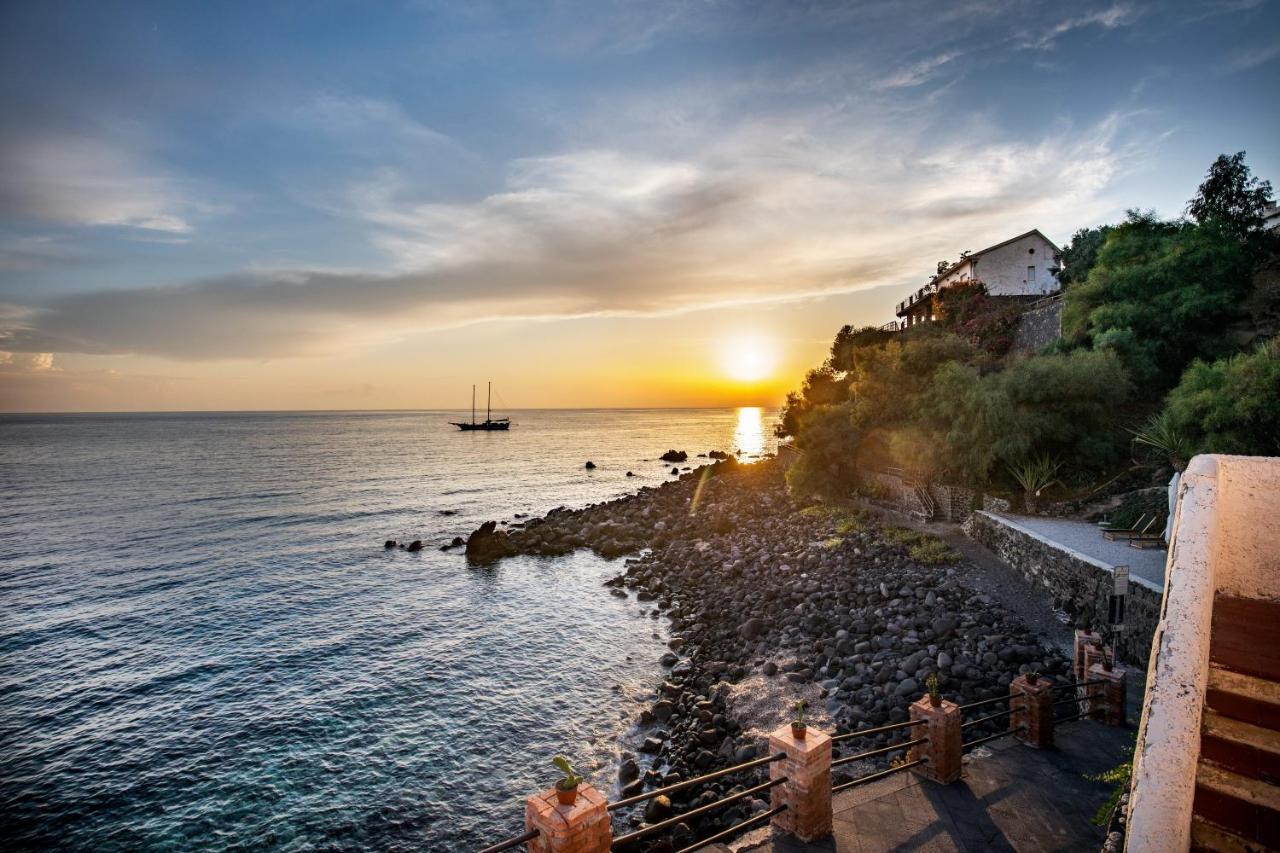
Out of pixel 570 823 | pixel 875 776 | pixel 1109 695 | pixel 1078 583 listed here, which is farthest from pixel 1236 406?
pixel 570 823

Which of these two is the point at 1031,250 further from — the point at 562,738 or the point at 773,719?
the point at 562,738

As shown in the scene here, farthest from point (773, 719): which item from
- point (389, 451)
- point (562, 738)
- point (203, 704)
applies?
point (389, 451)

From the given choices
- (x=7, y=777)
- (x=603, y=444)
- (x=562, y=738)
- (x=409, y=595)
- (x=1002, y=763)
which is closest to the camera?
(x=1002, y=763)

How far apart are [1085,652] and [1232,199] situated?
98.9 ft

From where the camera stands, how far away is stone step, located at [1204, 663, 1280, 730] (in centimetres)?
408

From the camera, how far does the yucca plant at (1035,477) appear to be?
70.1 ft

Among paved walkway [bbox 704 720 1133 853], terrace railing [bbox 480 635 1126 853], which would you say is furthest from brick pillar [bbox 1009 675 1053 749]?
paved walkway [bbox 704 720 1133 853]

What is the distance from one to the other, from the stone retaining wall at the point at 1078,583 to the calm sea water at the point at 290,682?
1139 cm

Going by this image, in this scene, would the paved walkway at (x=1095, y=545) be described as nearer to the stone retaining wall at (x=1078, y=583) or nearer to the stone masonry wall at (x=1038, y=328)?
the stone retaining wall at (x=1078, y=583)

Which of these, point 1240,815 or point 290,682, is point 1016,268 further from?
point 290,682

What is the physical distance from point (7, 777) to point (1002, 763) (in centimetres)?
2016

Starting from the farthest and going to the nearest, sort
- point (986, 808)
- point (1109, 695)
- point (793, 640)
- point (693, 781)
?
point (793, 640) < point (1109, 695) < point (986, 808) < point (693, 781)

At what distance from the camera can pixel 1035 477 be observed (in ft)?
71.3

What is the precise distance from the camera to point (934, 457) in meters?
25.1
